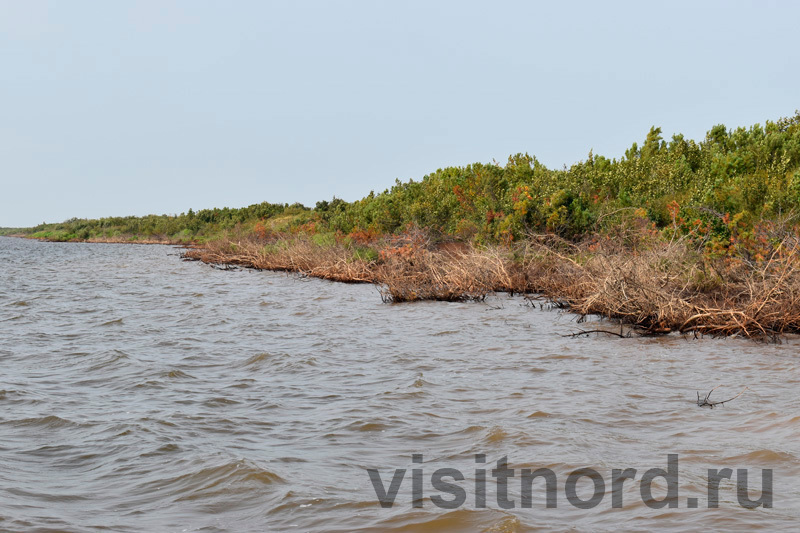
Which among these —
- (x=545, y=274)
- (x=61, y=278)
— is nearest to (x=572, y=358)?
(x=545, y=274)

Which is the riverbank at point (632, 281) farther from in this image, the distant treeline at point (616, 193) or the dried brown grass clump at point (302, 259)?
the distant treeline at point (616, 193)

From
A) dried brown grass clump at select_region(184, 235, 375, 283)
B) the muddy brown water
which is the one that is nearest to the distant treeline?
dried brown grass clump at select_region(184, 235, 375, 283)

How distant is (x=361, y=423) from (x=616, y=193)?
23626mm

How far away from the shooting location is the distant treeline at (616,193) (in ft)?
57.8

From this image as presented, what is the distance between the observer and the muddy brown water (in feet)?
13.3

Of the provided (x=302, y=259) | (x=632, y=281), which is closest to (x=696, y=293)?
(x=632, y=281)

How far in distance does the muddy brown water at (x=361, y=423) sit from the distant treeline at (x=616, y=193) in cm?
768

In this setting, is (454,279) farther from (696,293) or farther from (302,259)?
(302,259)

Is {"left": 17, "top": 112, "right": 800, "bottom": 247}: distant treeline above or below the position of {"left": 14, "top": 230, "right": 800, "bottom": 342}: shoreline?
above

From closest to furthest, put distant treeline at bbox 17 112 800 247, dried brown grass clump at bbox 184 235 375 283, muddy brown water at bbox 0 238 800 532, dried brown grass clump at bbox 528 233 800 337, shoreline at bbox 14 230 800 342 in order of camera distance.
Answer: muddy brown water at bbox 0 238 800 532 → dried brown grass clump at bbox 528 233 800 337 → shoreline at bbox 14 230 800 342 → distant treeline at bbox 17 112 800 247 → dried brown grass clump at bbox 184 235 375 283

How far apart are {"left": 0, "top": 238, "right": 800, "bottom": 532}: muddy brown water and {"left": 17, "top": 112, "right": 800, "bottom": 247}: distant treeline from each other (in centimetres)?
768

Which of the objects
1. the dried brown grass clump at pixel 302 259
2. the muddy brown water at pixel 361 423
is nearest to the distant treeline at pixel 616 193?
the dried brown grass clump at pixel 302 259

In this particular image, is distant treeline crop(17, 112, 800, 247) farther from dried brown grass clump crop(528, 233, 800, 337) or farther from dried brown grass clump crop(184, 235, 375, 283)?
dried brown grass clump crop(184, 235, 375, 283)

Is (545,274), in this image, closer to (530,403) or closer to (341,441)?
(530,403)
